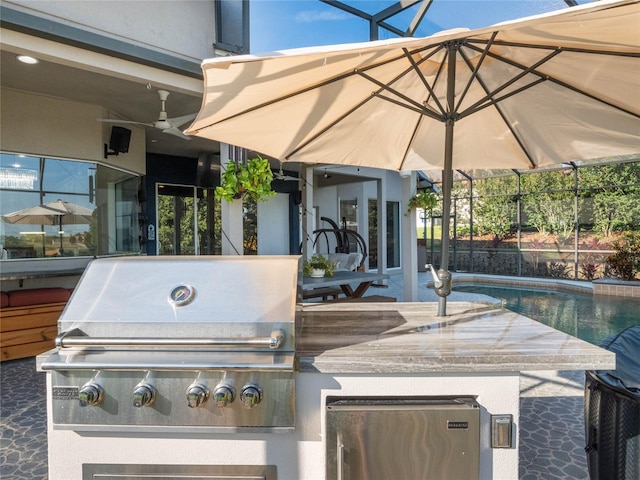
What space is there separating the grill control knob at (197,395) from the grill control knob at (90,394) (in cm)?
30

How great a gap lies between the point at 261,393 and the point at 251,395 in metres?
0.04

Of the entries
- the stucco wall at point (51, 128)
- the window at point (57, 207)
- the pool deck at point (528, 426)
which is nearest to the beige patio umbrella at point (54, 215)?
the window at point (57, 207)

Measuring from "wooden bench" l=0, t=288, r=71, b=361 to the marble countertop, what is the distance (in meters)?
3.83

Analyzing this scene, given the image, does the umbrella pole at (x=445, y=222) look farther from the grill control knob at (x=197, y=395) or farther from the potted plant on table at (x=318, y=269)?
the potted plant on table at (x=318, y=269)

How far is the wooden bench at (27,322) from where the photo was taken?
396 cm

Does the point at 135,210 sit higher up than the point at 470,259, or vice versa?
the point at 135,210

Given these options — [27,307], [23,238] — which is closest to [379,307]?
[27,307]

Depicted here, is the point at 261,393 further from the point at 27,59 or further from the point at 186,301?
the point at 27,59

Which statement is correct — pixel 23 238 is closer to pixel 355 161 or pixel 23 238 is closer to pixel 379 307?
pixel 355 161

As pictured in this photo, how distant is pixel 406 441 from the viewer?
1210 mm

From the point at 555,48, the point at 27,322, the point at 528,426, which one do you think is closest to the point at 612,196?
the point at 528,426

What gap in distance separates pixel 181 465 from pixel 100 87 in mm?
4582

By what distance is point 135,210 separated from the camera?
668 centimetres

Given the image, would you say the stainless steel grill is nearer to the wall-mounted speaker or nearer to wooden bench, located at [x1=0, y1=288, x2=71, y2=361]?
wooden bench, located at [x1=0, y1=288, x2=71, y2=361]
